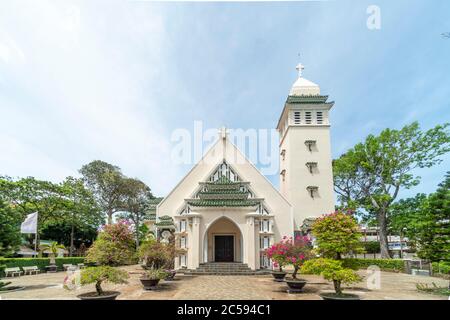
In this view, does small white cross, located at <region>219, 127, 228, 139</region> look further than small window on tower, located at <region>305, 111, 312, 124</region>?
No

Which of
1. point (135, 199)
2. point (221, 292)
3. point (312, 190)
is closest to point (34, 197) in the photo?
point (135, 199)


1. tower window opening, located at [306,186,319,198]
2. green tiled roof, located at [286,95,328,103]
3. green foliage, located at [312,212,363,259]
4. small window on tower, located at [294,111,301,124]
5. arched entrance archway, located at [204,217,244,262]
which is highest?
green tiled roof, located at [286,95,328,103]

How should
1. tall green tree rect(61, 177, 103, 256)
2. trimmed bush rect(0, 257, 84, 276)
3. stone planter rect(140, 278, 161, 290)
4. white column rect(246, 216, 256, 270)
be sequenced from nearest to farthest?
1. stone planter rect(140, 278, 161, 290)
2. white column rect(246, 216, 256, 270)
3. trimmed bush rect(0, 257, 84, 276)
4. tall green tree rect(61, 177, 103, 256)

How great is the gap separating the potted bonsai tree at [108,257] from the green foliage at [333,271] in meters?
6.71

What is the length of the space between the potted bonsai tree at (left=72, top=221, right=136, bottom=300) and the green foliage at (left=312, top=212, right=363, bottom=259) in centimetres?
746

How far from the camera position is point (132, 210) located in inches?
1526

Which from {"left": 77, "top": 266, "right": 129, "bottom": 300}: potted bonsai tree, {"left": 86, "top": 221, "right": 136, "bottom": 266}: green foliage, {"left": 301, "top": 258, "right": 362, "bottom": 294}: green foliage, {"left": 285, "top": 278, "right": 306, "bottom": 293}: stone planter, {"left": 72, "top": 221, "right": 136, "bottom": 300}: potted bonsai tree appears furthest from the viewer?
{"left": 285, "top": 278, "right": 306, "bottom": 293}: stone planter

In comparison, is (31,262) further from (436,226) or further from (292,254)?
(436,226)

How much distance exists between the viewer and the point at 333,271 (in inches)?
382

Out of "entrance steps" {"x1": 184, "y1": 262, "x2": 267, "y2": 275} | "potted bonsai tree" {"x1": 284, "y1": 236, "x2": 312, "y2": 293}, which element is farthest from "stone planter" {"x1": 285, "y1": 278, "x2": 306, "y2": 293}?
"entrance steps" {"x1": 184, "y1": 262, "x2": 267, "y2": 275}

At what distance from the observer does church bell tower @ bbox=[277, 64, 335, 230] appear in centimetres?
2312

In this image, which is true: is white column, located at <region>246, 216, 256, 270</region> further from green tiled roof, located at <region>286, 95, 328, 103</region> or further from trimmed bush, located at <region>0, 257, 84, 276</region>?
trimmed bush, located at <region>0, 257, 84, 276</region>
